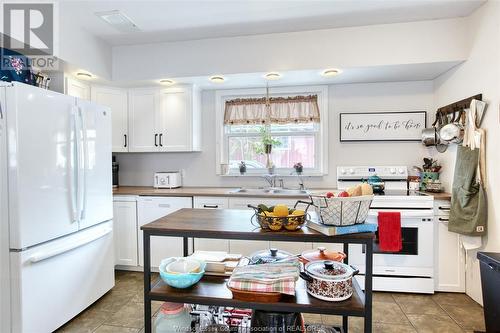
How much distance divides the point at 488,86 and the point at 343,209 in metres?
2.06

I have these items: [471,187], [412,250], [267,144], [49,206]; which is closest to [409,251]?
[412,250]

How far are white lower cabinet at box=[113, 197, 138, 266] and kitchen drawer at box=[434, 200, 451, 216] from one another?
3.14 m

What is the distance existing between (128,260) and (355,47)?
3348mm

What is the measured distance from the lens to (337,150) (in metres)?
3.42

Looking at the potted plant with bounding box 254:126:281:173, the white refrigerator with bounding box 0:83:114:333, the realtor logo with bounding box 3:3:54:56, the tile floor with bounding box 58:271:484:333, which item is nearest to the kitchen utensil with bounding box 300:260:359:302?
the tile floor with bounding box 58:271:484:333

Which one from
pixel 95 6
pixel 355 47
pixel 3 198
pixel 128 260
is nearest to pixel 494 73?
pixel 355 47

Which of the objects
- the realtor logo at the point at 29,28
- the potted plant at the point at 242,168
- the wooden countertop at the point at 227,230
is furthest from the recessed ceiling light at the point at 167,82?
the wooden countertop at the point at 227,230

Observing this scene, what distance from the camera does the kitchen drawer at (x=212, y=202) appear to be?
3.01 metres

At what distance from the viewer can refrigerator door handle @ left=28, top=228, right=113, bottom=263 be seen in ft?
6.20

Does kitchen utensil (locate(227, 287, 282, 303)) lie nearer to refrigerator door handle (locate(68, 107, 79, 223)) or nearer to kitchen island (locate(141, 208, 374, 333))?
kitchen island (locate(141, 208, 374, 333))

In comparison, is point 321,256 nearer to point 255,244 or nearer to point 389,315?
point 389,315

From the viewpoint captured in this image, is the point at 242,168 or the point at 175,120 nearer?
the point at 175,120

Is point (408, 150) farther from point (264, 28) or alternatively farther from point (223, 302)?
point (223, 302)

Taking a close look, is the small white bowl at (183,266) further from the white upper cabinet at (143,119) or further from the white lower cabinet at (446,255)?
the white lower cabinet at (446,255)
